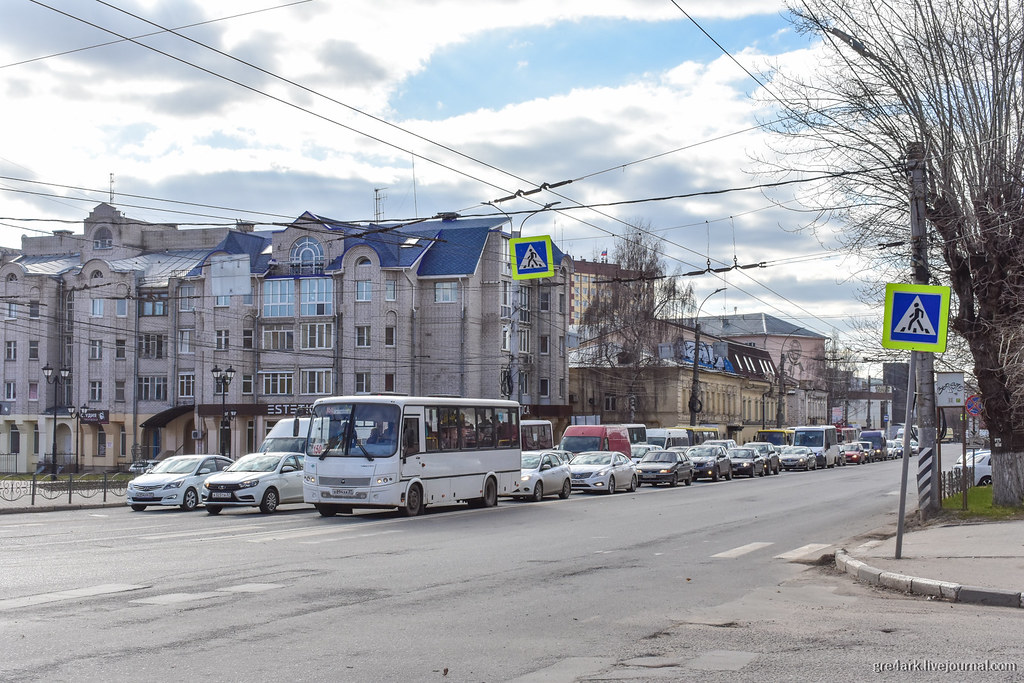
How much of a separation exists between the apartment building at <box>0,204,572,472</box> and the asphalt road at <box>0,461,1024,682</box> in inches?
1762

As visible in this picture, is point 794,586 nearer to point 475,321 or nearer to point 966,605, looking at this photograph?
point 966,605

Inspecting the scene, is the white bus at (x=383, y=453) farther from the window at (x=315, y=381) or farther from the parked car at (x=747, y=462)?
the window at (x=315, y=381)

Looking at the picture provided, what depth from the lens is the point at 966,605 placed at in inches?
428

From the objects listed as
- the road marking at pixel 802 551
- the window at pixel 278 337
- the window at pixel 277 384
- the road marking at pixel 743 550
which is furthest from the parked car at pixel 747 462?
the road marking at pixel 743 550

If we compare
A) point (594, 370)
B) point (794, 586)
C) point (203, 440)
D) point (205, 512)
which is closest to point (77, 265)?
point (203, 440)

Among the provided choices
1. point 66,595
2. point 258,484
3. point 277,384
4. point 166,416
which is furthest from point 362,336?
point 66,595

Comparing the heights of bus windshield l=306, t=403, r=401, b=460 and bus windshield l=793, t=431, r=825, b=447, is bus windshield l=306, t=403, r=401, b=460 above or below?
above

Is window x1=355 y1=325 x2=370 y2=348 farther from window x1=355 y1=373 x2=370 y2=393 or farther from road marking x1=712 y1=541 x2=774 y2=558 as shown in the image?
road marking x1=712 y1=541 x2=774 y2=558

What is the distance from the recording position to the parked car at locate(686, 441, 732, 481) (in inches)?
1800

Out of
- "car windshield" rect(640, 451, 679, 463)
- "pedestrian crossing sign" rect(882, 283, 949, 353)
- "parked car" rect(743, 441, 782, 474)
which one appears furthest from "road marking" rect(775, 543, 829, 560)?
"parked car" rect(743, 441, 782, 474)

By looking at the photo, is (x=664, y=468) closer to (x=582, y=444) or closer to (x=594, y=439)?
(x=594, y=439)

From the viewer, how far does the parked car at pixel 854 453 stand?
7650 cm

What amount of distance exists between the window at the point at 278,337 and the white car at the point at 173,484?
39.2 meters

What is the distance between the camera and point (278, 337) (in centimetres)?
6794
